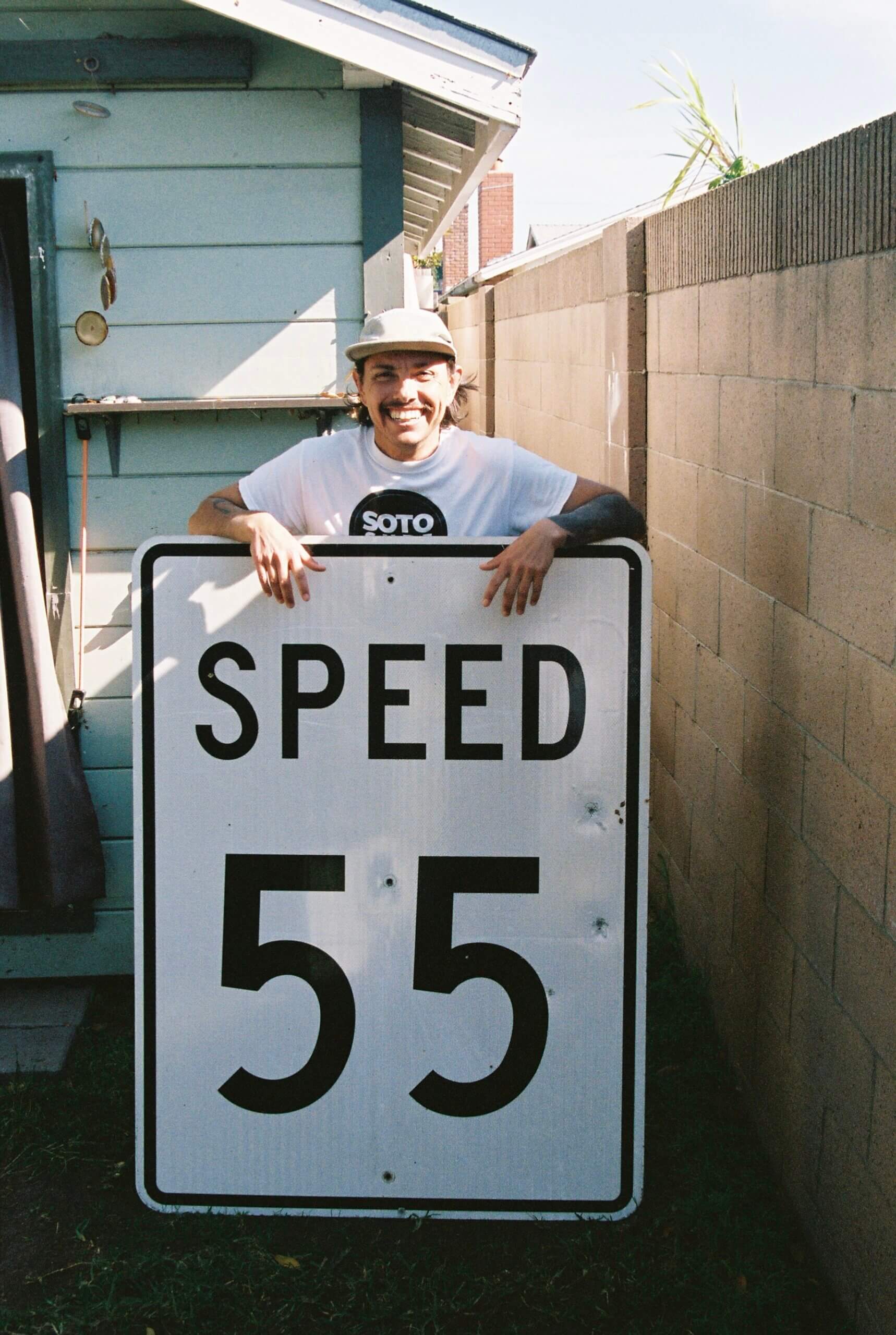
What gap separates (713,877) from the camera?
438 centimetres

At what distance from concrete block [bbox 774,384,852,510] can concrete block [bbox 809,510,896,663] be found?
0.22 ft

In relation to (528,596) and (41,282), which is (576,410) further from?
(528,596)

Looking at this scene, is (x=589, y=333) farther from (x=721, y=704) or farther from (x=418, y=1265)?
(x=418, y=1265)

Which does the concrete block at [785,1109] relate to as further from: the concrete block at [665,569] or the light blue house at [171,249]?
the light blue house at [171,249]

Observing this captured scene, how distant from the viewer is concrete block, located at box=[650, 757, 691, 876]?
4.84 meters

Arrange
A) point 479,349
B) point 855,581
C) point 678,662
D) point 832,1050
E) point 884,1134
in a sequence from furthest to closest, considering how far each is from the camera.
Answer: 1. point 479,349
2. point 678,662
3. point 832,1050
4. point 855,581
5. point 884,1134

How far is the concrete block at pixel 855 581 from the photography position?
107 inches

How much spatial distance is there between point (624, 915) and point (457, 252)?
50.6 meters

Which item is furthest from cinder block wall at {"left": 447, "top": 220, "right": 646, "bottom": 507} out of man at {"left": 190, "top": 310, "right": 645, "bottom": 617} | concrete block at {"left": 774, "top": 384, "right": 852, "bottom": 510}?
man at {"left": 190, "top": 310, "right": 645, "bottom": 617}

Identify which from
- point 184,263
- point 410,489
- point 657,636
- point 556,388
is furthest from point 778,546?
point 556,388

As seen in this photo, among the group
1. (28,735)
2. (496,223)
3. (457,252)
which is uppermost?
(496,223)

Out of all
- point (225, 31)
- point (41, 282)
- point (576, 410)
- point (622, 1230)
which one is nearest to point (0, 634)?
point (41, 282)

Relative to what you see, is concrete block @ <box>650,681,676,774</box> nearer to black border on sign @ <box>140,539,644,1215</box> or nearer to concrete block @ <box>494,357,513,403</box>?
black border on sign @ <box>140,539,644,1215</box>

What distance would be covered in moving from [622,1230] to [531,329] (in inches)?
289
